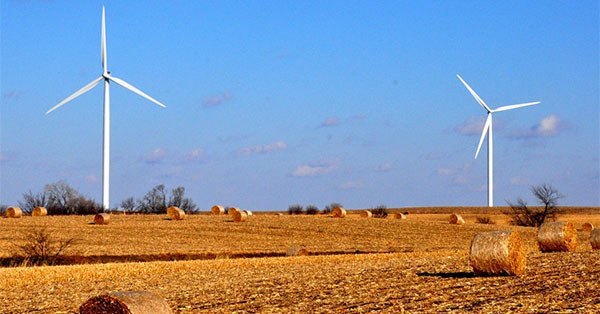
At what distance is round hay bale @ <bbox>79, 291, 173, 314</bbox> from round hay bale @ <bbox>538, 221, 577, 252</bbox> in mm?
17387

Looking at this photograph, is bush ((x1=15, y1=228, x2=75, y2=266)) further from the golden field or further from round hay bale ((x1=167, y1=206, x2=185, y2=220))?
round hay bale ((x1=167, y1=206, x2=185, y2=220))

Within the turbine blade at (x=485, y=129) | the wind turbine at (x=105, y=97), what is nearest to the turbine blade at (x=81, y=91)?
the wind turbine at (x=105, y=97)

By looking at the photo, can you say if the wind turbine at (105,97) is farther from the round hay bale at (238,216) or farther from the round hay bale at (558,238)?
the round hay bale at (558,238)

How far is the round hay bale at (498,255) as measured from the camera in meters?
19.9

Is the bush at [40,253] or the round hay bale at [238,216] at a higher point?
the round hay bale at [238,216]

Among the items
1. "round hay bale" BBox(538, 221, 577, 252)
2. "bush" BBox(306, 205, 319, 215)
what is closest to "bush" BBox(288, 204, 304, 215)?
"bush" BBox(306, 205, 319, 215)

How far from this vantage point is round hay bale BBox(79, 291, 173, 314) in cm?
1223

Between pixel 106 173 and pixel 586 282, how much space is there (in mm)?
41584

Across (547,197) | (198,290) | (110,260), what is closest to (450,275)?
(198,290)

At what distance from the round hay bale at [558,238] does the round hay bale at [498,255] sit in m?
7.28

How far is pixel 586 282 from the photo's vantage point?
17.6m

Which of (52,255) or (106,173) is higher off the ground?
(106,173)

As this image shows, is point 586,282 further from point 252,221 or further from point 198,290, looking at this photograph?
point 252,221

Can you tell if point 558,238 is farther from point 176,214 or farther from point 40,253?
point 176,214
